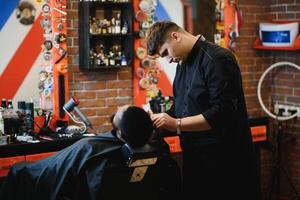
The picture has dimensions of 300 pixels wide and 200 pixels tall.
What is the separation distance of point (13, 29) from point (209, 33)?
170cm

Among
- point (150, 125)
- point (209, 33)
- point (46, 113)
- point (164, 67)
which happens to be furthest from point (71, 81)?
point (150, 125)

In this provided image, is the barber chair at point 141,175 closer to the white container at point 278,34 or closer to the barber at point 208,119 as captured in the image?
the barber at point 208,119

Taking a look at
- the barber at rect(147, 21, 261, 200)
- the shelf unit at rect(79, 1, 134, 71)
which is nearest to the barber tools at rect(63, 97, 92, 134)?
the shelf unit at rect(79, 1, 134, 71)

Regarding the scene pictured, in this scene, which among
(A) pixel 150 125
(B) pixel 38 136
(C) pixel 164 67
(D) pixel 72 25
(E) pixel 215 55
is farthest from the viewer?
(C) pixel 164 67

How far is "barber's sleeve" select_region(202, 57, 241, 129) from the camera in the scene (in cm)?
284

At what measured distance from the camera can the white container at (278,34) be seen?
15.4 feet

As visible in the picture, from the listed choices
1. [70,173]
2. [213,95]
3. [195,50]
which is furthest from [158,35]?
[70,173]

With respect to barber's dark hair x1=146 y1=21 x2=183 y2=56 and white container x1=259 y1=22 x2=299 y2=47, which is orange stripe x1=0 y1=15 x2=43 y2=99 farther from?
white container x1=259 y1=22 x2=299 y2=47

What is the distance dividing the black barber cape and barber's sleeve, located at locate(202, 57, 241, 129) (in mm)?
506

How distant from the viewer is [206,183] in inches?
119

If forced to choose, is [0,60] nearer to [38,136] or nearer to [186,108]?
[38,136]

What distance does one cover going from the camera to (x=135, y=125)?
267cm

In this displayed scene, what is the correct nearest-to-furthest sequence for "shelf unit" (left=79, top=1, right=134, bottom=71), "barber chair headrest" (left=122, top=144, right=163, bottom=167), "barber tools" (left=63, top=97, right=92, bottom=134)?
"barber chair headrest" (left=122, top=144, right=163, bottom=167) → "barber tools" (left=63, top=97, right=92, bottom=134) → "shelf unit" (left=79, top=1, right=134, bottom=71)

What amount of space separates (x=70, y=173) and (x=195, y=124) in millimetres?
690
